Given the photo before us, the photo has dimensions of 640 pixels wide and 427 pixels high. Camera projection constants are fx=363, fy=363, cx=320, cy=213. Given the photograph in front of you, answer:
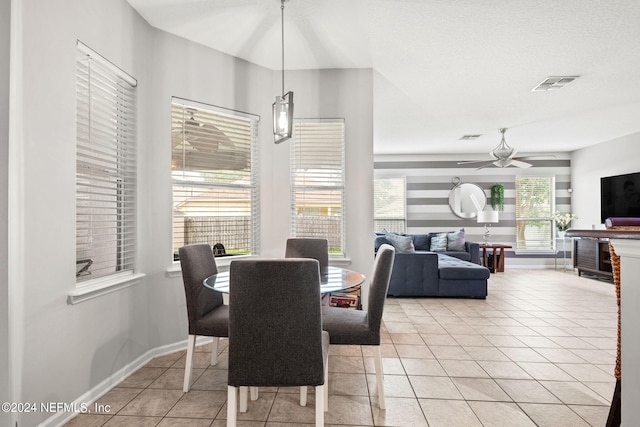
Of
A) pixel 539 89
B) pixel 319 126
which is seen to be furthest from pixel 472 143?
pixel 319 126

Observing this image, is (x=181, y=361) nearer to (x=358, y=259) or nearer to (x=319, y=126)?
(x=358, y=259)

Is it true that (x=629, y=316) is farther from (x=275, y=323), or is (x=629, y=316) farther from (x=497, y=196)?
(x=497, y=196)

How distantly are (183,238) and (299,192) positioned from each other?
1191mm

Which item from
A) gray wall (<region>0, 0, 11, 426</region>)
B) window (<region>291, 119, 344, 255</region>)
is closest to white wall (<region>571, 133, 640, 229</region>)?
window (<region>291, 119, 344, 255</region>)

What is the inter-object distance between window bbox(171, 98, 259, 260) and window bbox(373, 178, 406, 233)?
497cm

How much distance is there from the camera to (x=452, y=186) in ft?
26.5

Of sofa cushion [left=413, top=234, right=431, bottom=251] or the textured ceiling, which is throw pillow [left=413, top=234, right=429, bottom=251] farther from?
the textured ceiling

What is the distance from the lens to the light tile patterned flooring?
78.5 inches

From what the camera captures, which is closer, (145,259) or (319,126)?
(145,259)

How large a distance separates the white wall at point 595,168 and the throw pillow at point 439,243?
284cm

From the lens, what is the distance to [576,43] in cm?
302

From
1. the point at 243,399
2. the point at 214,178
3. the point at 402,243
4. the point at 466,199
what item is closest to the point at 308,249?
the point at 214,178

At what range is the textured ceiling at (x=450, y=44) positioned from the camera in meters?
2.59

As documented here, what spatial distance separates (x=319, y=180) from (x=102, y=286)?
2083mm
